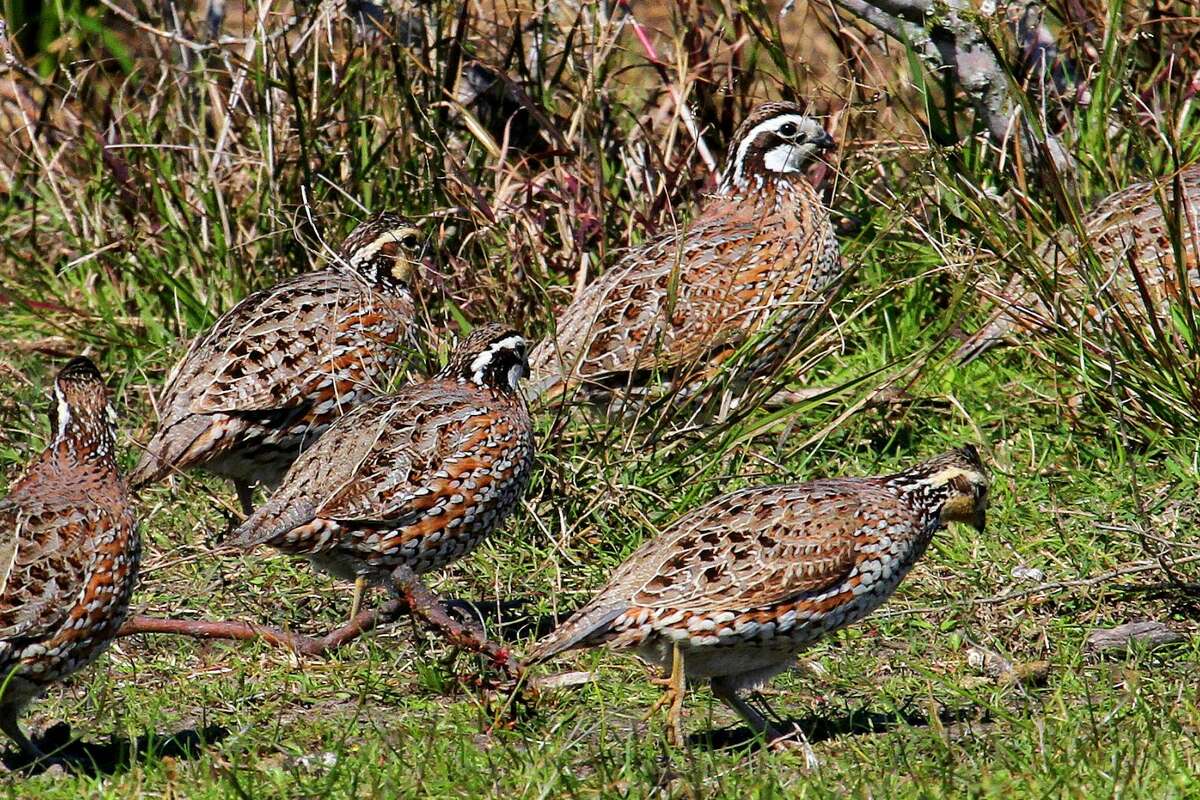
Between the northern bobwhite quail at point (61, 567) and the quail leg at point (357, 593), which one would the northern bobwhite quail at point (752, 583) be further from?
the northern bobwhite quail at point (61, 567)

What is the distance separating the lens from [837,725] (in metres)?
5.17

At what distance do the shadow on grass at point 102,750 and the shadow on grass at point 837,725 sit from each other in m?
1.40

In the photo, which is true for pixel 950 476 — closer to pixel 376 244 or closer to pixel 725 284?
pixel 725 284

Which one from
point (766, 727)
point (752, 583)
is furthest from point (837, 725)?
point (752, 583)

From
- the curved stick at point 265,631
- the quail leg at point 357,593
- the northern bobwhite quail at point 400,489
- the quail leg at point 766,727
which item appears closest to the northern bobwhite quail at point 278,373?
the northern bobwhite quail at point 400,489

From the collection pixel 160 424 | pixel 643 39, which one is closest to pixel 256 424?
pixel 160 424

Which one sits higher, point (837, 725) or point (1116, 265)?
point (1116, 265)

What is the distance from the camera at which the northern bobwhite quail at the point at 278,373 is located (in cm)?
672

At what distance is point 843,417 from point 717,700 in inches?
66.4

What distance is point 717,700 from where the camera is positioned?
18.0ft

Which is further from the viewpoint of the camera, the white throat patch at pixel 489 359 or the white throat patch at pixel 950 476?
the white throat patch at pixel 489 359

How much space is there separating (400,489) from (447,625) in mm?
843

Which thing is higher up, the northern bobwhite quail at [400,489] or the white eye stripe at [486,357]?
the white eye stripe at [486,357]

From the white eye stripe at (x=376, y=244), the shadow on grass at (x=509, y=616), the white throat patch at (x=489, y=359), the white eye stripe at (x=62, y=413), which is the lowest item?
the shadow on grass at (x=509, y=616)
